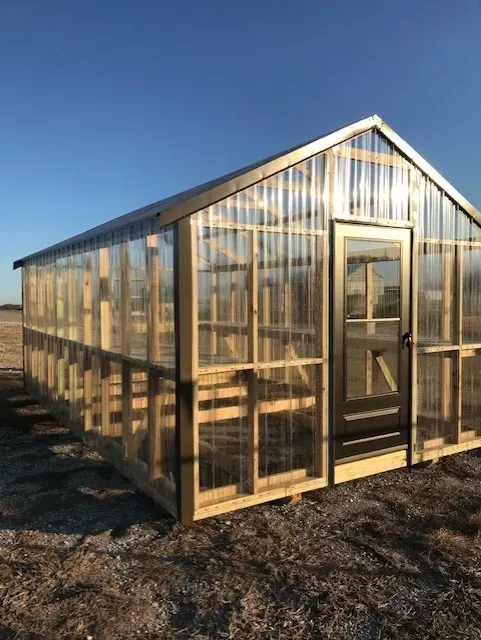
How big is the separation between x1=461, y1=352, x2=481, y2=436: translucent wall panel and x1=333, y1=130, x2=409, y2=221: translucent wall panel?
212 cm

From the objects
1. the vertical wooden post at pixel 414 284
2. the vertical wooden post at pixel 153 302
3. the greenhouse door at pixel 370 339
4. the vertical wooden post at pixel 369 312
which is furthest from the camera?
the vertical wooden post at pixel 414 284

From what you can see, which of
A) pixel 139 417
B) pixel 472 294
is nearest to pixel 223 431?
pixel 139 417

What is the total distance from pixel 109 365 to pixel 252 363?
1998 millimetres

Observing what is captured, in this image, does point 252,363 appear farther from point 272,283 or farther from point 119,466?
point 119,466

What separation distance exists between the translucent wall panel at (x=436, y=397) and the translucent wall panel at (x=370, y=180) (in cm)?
169

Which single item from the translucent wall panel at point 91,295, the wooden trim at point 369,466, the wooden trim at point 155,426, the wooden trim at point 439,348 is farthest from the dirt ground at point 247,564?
the translucent wall panel at point 91,295

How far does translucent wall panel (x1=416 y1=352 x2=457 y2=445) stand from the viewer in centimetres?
597

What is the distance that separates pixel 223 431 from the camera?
15.3 ft

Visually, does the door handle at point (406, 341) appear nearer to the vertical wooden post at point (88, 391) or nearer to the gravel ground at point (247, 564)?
the gravel ground at point (247, 564)

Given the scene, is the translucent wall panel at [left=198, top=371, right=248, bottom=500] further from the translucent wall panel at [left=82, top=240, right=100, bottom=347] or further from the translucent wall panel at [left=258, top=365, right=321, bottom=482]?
the translucent wall panel at [left=82, top=240, right=100, bottom=347]

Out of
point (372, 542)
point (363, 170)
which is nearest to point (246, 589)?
point (372, 542)

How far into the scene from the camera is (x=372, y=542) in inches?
164

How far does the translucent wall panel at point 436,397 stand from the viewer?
19.6ft

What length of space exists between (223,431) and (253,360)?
0.67 meters
